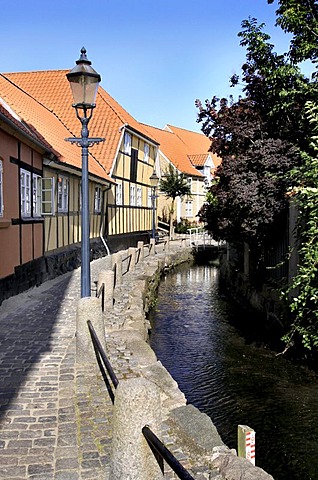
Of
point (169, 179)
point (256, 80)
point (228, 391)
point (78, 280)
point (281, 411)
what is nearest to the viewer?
point (281, 411)

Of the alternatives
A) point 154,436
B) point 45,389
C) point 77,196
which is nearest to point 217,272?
point 77,196

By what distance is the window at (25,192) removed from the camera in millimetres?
11367

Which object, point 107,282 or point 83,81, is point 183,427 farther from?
point 107,282

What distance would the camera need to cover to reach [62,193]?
1541 cm

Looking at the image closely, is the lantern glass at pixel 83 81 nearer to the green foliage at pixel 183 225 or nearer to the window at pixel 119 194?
the window at pixel 119 194

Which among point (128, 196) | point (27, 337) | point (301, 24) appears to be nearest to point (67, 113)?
point (128, 196)

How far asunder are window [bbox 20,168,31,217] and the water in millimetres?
4218

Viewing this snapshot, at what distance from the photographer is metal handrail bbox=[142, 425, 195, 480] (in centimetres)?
234

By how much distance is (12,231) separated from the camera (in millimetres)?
10445

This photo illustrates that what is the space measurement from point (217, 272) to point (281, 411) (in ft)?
55.3

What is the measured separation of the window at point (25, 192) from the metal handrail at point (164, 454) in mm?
9139

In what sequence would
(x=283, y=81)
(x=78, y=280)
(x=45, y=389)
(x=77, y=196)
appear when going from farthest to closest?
(x=77, y=196) < (x=78, y=280) < (x=283, y=81) < (x=45, y=389)

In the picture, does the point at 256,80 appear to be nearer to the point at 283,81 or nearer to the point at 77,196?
the point at 283,81

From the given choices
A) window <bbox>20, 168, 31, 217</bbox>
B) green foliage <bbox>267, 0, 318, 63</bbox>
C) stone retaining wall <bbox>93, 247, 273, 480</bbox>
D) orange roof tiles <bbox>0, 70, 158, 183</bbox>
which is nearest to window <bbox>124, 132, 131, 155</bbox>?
orange roof tiles <bbox>0, 70, 158, 183</bbox>
